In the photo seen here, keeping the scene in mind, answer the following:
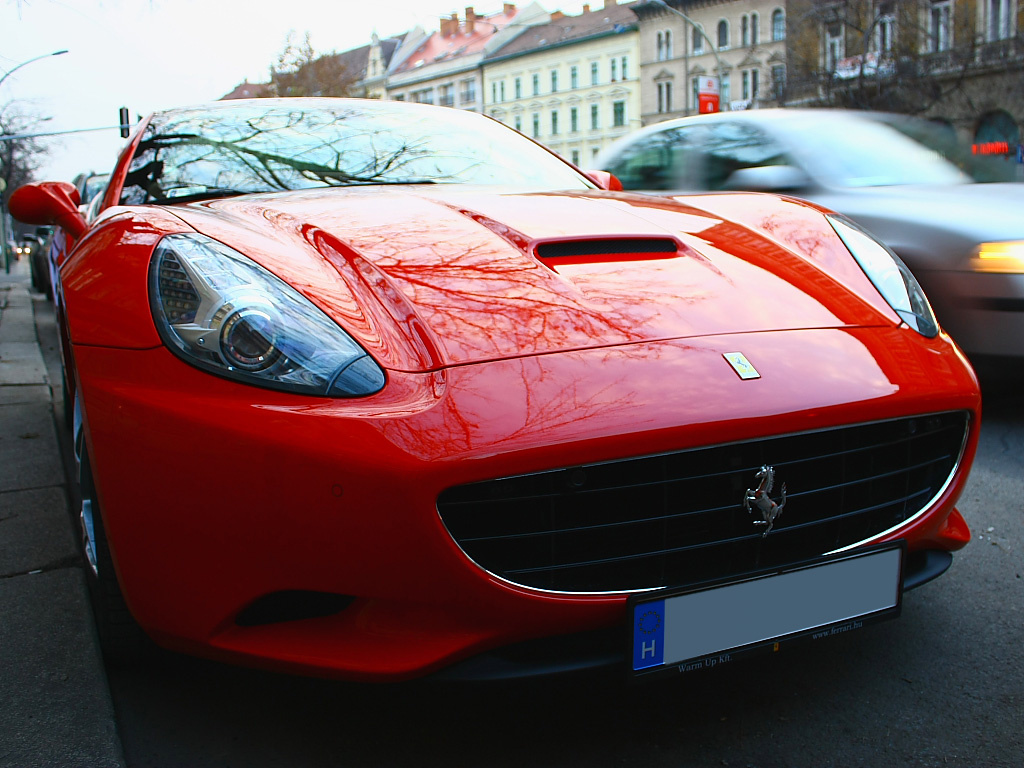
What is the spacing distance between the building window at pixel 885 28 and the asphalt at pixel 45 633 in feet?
79.8

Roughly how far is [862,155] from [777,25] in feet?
141

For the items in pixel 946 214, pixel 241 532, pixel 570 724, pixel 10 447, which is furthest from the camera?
pixel 946 214

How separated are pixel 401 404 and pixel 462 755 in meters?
0.64

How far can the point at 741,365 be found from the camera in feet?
5.43

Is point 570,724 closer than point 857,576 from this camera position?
No

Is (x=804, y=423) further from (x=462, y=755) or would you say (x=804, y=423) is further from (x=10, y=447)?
(x=10, y=447)

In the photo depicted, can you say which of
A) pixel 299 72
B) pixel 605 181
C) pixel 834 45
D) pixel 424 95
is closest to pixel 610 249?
pixel 605 181

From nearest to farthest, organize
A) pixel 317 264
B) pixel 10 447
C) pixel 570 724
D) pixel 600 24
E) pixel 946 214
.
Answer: pixel 570 724 → pixel 317 264 → pixel 10 447 → pixel 946 214 → pixel 600 24

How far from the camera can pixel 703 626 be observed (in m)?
1.53

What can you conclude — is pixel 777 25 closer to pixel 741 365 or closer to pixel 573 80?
pixel 573 80

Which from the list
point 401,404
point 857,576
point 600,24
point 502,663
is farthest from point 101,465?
point 600,24

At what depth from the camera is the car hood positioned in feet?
5.58

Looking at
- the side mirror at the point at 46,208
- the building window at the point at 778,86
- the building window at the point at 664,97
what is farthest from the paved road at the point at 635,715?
the building window at the point at 664,97

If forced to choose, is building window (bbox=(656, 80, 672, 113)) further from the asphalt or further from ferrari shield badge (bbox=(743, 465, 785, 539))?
ferrari shield badge (bbox=(743, 465, 785, 539))
